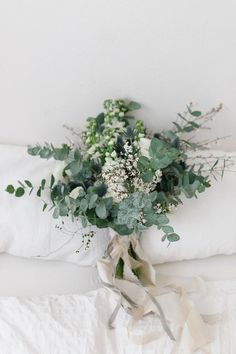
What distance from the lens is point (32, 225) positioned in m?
1.30

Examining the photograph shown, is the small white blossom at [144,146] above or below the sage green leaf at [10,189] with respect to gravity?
above

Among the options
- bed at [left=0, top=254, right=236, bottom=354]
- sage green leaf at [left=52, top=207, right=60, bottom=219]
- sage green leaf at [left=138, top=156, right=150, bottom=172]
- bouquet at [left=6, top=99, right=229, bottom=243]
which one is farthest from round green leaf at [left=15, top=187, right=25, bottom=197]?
sage green leaf at [left=138, top=156, right=150, bottom=172]

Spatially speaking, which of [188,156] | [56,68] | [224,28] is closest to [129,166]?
[188,156]

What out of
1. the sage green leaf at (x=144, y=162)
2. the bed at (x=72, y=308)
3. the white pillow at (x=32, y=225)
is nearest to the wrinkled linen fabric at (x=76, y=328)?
the bed at (x=72, y=308)

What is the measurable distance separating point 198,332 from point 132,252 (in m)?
0.29

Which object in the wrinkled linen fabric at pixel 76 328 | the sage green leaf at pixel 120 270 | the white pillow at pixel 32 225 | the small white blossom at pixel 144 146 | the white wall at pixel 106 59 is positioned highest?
the white wall at pixel 106 59

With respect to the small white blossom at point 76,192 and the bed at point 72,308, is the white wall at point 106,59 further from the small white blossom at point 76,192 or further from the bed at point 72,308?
the bed at point 72,308

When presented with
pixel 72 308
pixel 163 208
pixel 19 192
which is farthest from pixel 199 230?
pixel 19 192

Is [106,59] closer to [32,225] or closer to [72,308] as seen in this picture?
[32,225]

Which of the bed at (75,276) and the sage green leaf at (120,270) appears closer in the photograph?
the bed at (75,276)

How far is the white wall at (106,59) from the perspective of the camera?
1.26 m

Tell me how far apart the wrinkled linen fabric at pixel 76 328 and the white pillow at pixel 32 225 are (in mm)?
129

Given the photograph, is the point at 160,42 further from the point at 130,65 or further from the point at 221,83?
the point at 221,83

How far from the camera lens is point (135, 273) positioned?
1329 millimetres
